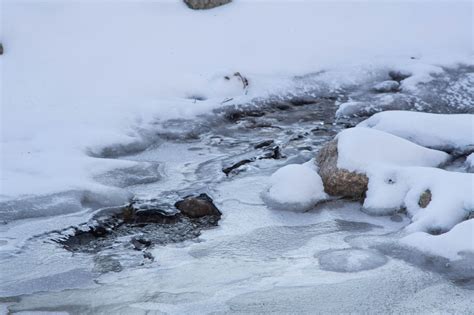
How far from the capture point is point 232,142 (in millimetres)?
7207

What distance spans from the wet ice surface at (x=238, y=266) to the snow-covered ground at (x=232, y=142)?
0.01 m

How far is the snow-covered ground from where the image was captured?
432 cm

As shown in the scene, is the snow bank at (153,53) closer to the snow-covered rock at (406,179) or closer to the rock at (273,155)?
the rock at (273,155)

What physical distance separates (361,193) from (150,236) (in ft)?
5.61

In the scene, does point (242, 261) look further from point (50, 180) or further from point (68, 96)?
point (68, 96)

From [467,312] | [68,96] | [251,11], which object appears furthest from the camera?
[251,11]

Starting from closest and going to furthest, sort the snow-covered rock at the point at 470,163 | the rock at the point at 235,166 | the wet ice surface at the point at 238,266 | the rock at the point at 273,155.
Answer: the wet ice surface at the point at 238,266, the snow-covered rock at the point at 470,163, the rock at the point at 235,166, the rock at the point at 273,155

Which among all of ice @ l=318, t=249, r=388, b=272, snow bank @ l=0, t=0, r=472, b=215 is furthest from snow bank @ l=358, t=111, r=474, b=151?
snow bank @ l=0, t=0, r=472, b=215

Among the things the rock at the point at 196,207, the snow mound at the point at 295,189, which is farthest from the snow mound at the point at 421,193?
the rock at the point at 196,207

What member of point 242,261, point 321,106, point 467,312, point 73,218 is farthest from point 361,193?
point 321,106

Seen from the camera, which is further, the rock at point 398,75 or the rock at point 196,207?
the rock at point 398,75

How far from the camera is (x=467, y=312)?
153 inches

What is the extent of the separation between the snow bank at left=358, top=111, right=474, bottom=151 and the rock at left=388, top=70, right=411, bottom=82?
233 centimetres

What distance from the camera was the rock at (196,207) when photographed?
17.9ft
